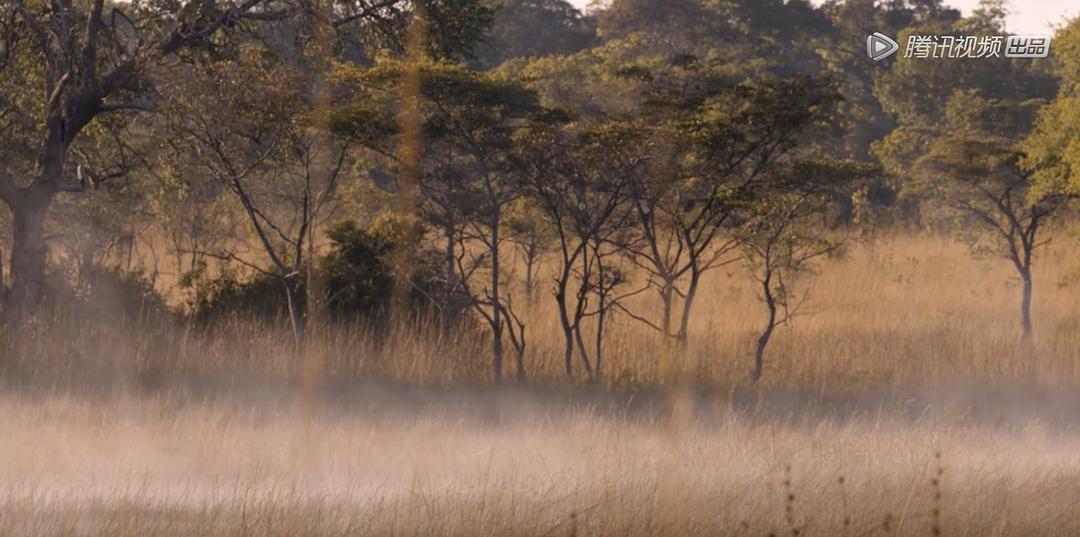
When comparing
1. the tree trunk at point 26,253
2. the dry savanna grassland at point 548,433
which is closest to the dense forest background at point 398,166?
the tree trunk at point 26,253

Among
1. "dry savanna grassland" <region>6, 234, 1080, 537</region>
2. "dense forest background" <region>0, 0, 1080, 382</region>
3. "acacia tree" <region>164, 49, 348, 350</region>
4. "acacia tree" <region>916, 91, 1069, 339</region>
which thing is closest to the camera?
"dry savanna grassland" <region>6, 234, 1080, 537</region>

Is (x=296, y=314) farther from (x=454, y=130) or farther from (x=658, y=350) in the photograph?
(x=658, y=350)

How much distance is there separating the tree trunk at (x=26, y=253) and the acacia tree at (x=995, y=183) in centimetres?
1168

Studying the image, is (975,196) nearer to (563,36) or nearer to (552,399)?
(552,399)

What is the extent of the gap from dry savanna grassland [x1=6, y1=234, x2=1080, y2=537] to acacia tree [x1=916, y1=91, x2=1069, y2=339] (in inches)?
51.8

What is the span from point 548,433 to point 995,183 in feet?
32.9

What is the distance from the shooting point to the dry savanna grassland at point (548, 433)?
7602 mm

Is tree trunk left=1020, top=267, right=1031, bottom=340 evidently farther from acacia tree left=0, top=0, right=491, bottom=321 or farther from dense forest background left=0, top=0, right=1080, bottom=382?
acacia tree left=0, top=0, right=491, bottom=321

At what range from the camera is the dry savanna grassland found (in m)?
7.60

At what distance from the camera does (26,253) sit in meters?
14.3

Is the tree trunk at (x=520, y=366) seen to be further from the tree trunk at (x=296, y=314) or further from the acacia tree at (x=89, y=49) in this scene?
the acacia tree at (x=89, y=49)

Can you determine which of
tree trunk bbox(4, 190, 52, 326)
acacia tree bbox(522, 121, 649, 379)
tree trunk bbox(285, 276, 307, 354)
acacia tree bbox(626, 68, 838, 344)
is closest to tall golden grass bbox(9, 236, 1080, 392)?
tree trunk bbox(285, 276, 307, 354)

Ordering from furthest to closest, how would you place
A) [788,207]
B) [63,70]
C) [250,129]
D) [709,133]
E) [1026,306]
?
[1026,306] < [788,207] < [63,70] < [250,129] < [709,133]

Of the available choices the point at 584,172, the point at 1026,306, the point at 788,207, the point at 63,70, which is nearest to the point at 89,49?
the point at 63,70
